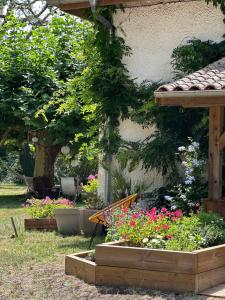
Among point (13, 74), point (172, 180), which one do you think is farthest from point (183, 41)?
point (13, 74)

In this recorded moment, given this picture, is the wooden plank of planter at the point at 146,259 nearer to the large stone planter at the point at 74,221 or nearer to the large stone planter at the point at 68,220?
the large stone planter at the point at 74,221

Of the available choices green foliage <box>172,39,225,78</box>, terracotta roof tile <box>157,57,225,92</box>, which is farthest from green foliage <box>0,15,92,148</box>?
terracotta roof tile <box>157,57,225,92</box>

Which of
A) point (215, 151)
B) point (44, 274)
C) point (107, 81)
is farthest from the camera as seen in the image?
point (107, 81)

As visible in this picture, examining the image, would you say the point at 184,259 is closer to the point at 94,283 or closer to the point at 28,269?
the point at 94,283

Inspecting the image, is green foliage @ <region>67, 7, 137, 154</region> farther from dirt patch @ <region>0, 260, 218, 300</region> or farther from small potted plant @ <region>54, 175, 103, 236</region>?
dirt patch @ <region>0, 260, 218, 300</region>

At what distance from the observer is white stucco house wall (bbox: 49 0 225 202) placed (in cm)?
1205

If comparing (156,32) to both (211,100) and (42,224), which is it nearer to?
(211,100)

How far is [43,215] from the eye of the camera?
1309 centimetres

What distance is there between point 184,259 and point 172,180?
15.6 ft

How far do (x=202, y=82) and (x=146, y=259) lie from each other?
10.4ft

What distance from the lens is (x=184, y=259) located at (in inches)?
283

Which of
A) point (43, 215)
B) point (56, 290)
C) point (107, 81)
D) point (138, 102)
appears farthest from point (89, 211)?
point (56, 290)

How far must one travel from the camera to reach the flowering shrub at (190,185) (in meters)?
10.8

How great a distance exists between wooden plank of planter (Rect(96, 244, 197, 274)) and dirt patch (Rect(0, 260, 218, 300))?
0.27 m
